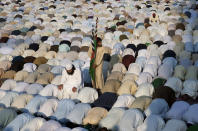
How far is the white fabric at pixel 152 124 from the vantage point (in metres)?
4.46

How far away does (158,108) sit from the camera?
16.4 feet

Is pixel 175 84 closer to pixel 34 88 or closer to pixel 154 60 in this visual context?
pixel 154 60

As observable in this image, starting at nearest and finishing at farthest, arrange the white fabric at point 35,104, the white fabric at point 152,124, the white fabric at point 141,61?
the white fabric at point 152,124 < the white fabric at point 35,104 < the white fabric at point 141,61

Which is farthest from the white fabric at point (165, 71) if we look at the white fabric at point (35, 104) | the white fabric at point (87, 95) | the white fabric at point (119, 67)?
the white fabric at point (35, 104)

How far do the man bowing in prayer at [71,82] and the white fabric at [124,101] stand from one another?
3.12ft

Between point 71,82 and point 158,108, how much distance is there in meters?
1.88

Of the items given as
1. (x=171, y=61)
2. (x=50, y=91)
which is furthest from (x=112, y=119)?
(x=171, y=61)

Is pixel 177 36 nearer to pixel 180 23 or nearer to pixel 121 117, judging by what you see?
pixel 180 23

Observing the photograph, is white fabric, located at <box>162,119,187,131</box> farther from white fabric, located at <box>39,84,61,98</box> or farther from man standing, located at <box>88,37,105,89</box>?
white fabric, located at <box>39,84,61,98</box>

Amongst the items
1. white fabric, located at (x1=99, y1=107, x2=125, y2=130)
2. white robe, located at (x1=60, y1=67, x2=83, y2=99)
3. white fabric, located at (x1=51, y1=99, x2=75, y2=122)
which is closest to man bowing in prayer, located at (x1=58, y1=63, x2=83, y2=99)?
white robe, located at (x1=60, y1=67, x2=83, y2=99)

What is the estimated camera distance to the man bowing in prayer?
5871 millimetres

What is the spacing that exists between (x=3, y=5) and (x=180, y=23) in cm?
1015

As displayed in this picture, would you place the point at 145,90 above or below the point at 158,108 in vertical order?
below

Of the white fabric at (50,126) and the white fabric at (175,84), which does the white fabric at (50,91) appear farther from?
the white fabric at (175,84)
